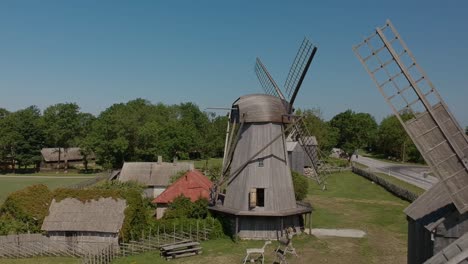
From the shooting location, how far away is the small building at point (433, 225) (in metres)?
10.1

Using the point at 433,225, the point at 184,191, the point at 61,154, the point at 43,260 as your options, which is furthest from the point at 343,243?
the point at 61,154

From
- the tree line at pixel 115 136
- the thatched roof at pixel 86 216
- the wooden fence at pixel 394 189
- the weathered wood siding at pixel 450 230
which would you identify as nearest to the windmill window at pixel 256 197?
the thatched roof at pixel 86 216

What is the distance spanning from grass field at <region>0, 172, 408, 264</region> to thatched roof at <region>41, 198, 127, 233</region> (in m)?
2.06

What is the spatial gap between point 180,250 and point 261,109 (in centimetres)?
949

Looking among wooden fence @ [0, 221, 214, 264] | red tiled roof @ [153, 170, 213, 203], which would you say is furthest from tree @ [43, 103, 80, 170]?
wooden fence @ [0, 221, 214, 264]

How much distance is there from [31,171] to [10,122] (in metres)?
9.91

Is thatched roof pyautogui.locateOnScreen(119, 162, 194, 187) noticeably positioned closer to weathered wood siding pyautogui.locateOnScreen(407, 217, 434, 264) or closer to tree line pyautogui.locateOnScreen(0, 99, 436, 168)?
tree line pyautogui.locateOnScreen(0, 99, 436, 168)

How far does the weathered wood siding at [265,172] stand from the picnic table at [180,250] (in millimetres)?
3903

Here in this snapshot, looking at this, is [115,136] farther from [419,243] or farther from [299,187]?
[419,243]

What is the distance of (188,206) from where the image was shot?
27000 millimetres

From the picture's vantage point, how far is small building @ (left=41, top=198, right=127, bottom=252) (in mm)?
23969

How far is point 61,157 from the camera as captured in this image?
80.5 metres

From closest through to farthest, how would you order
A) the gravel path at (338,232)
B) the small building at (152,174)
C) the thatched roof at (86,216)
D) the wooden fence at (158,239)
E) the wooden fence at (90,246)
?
the wooden fence at (158,239), the wooden fence at (90,246), the thatched roof at (86,216), the gravel path at (338,232), the small building at (152,174)

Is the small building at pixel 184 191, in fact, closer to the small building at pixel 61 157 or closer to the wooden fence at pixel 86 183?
the wooden fence at pixel 86 183
